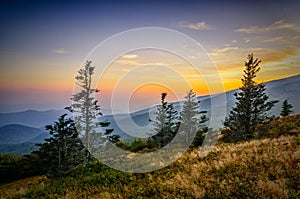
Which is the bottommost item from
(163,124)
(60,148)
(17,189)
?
(17,189)

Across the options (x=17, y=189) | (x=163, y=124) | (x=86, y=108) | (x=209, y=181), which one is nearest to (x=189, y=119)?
(x=163, y=124)

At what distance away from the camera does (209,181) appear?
9391 mm

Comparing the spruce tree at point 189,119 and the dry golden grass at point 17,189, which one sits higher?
the spruce tree at point 189,119

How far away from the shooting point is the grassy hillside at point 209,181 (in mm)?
7681

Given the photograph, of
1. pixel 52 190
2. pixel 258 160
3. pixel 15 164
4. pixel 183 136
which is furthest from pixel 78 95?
pixel 258 160

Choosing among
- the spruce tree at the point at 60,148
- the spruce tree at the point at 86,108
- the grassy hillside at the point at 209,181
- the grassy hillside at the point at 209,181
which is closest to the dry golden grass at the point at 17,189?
the grassy hillside at the point at 209,181

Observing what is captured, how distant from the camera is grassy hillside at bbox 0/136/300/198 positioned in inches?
302

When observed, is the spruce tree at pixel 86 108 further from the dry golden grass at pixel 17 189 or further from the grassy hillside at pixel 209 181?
the grassy hillside at pixel 209 181

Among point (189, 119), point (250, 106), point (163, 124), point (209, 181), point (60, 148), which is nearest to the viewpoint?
point (209, 181)

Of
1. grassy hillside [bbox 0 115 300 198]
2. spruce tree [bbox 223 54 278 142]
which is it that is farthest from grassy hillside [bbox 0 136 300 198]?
spruce tree [bbox 223 54 278 142]

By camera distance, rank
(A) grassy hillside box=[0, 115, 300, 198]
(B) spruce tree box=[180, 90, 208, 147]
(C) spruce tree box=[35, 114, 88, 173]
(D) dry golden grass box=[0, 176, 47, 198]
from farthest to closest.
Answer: (B) spruce tree box=[180, 90, 208, 147] < (C) spruce tree box=[35, 114, 88, 173] < (D) dry golden grass box=[0, 176, 47, 198] < (A) grassy hillside box=[0, 115, 300, 198]

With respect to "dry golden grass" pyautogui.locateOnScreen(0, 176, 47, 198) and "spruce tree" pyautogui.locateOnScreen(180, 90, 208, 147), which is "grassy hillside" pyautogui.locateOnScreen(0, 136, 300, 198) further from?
"spruce tree" pyautogui.locateOnScreen(180, 90, 208, 147)

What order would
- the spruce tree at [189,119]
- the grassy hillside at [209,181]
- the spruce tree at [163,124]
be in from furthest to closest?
the spruce tree at [189,119], the spruce tree at [163,124], the grassy hillside at [209,181]

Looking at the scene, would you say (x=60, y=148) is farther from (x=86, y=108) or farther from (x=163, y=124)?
(x=163, y=124)
